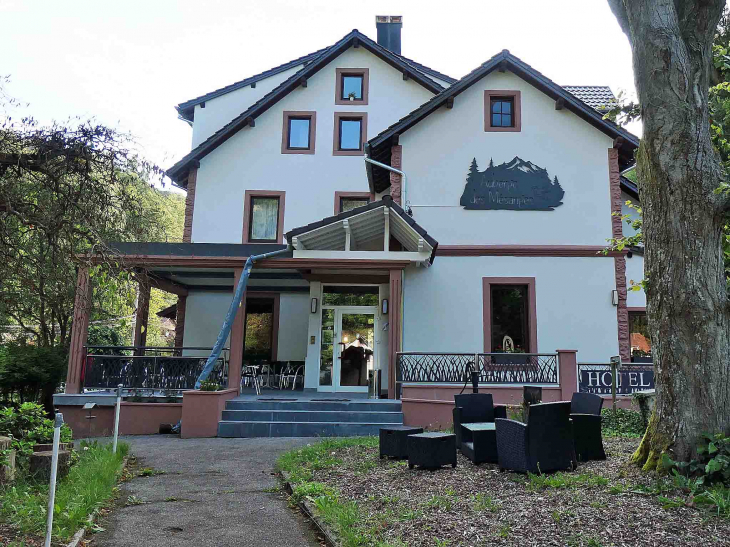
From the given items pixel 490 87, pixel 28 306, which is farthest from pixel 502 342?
pixel 28 306

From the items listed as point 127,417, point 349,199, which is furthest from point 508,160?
point 127,417

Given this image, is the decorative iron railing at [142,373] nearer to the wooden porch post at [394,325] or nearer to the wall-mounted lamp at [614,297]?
the wooden porch post at [394,325]

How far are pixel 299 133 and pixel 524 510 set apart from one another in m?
15.9

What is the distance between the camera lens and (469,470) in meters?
6.71

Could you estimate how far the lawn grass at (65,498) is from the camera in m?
4.81

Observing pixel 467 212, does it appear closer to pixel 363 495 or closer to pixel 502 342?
pixel 502 342

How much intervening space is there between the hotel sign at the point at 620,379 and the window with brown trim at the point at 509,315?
169 centimetres

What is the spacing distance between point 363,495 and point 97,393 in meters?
8.87

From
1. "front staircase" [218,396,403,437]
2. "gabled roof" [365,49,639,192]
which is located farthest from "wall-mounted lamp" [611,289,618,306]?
"front staircase" [218,396,403,437]

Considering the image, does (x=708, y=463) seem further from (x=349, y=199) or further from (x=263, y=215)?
(x=263, y=215)

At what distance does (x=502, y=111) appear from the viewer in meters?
16.1

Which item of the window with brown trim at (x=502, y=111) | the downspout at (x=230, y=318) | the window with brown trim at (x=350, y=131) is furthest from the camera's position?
the window with brown trim at (x=350, y=131)

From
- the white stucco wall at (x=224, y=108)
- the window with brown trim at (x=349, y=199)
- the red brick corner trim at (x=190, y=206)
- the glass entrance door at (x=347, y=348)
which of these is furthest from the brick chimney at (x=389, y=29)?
the glass entrance door at (x=347, y=348)

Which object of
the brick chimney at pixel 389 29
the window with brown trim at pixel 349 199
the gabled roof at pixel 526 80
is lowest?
the window with brown trim at pixel 349 199
